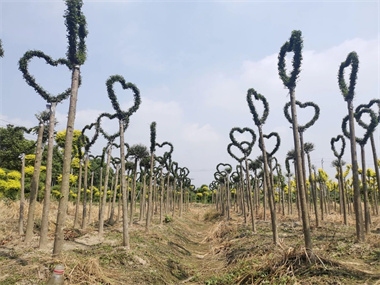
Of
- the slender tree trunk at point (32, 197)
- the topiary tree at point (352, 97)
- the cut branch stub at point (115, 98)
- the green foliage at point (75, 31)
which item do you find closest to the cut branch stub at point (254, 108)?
the topiary tree at point (352, 97)

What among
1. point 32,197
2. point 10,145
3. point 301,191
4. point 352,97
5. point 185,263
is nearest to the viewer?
point 301,191

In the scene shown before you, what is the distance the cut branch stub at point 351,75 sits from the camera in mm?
10617

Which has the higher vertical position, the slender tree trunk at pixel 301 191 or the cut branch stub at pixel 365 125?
the cut branch stub at pixel 365 125

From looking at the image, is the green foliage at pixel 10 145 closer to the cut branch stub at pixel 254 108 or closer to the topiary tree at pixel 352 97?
the cut branch stub at pixel 254 108

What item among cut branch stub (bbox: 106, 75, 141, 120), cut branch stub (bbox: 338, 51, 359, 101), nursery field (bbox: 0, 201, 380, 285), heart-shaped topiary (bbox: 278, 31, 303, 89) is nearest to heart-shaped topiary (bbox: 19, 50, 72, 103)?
cut branch stub (bbox: 106, 75, 141, 120)

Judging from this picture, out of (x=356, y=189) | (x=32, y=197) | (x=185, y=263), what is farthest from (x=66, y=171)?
(x=356, y=189)

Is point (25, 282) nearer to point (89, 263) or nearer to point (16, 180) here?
point (89, 263)

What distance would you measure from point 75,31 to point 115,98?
149 inches

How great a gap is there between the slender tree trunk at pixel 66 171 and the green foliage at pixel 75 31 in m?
0.34

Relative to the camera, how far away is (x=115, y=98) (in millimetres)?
12078

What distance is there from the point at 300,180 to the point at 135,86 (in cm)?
834

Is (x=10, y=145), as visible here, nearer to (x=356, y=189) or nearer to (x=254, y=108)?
(x=254, y=108)

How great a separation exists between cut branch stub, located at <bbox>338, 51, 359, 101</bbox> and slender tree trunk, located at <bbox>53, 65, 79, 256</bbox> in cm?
1016

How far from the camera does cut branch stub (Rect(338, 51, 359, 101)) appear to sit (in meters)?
10.6
